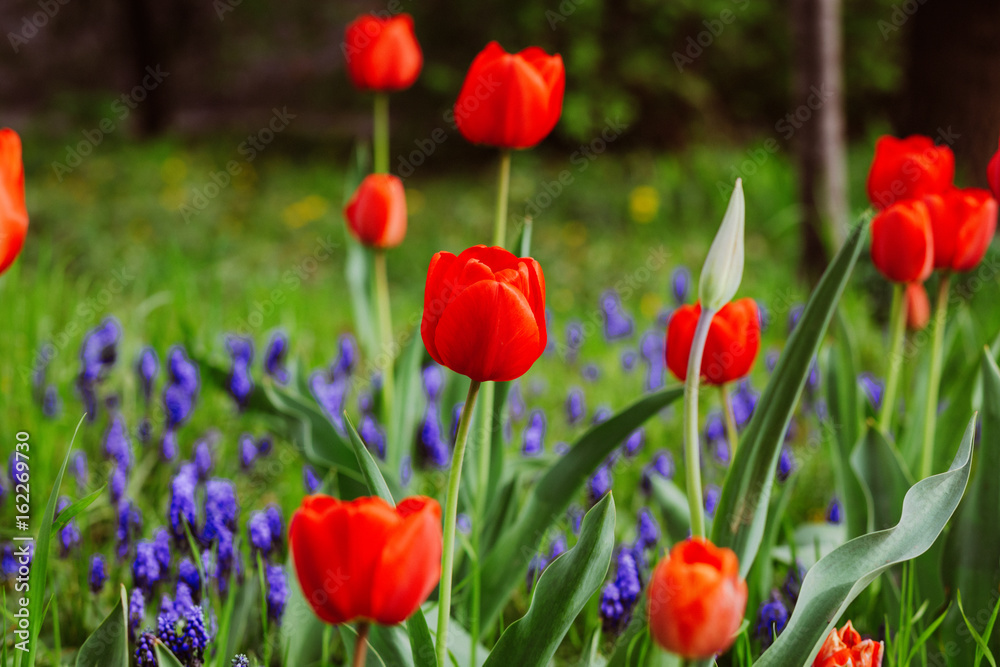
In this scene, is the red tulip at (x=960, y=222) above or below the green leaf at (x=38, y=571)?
above

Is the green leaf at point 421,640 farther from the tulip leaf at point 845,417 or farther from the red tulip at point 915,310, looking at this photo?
the red tulip at point 915,310

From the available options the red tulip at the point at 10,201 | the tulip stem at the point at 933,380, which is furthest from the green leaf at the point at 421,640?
the tulip stem at the point at 933,380

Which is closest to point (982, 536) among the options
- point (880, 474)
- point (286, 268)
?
point (880, 474)

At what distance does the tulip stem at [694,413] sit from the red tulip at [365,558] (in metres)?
0.36

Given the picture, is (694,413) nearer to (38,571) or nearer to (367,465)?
(367,465)

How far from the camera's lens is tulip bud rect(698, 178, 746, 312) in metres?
0.86

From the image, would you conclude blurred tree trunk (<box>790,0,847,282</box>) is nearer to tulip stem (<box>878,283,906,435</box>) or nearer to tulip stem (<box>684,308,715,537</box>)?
tulip stem (<box>878,283,906,435</box>)

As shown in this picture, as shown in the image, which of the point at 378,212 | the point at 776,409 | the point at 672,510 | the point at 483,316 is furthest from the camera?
the point at 378,212

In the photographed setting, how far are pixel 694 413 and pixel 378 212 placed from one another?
88cm

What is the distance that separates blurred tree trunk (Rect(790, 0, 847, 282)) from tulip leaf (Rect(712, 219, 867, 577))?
228 centimetres

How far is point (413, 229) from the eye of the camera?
6.19 m

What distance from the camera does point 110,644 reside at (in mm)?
915

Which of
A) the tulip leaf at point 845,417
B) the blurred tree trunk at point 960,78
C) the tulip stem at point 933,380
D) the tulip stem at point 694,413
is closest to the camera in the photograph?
the tulip stem at point 694,413

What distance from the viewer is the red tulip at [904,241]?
115cm
